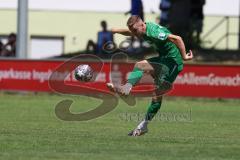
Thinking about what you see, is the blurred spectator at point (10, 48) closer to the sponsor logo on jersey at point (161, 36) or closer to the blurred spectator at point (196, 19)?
the blurred spectator at point (196, 19)

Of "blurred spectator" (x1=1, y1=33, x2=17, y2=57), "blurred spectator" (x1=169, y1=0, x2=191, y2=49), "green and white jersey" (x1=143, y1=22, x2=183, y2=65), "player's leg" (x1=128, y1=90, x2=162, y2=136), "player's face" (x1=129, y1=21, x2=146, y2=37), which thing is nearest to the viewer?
"player's face" (x1=129, y1=21, x2=146, y2=37)

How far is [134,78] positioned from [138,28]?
83cm

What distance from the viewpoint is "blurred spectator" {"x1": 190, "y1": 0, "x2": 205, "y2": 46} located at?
3381 cm

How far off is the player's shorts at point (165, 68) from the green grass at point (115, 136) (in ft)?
3.13

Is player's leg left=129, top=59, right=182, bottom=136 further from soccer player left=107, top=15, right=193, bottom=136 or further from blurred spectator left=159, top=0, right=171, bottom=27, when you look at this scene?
blurred spectator left=159, top=0, right=171, bottom=27

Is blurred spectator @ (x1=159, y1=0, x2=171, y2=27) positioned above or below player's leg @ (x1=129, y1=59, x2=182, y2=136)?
above

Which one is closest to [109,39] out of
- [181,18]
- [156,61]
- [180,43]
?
[181,18]

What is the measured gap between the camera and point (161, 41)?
1470cm

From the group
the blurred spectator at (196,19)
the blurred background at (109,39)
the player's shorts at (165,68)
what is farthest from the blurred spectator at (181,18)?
the player's shorts at (165,68)

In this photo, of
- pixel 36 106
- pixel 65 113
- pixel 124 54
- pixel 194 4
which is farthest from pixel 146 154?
pixel 194 4

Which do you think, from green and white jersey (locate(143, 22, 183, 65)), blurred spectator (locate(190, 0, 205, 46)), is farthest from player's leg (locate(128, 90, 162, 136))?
blurred spectator (locate(190, 0, 205, 46))

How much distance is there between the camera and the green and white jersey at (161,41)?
1452 centimetres

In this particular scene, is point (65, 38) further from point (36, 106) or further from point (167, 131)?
point (167, 131)

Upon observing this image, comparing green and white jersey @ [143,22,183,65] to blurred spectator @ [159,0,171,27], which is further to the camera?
blurred spectator @ [159,0,171,27]
